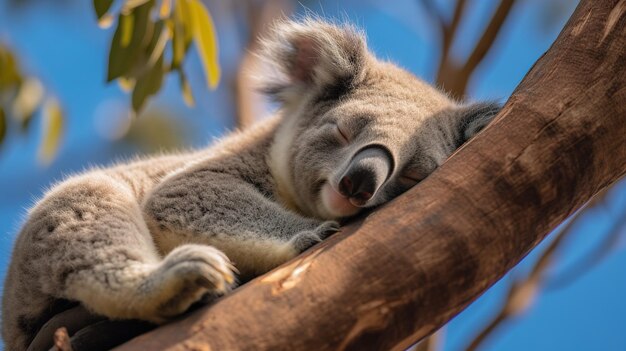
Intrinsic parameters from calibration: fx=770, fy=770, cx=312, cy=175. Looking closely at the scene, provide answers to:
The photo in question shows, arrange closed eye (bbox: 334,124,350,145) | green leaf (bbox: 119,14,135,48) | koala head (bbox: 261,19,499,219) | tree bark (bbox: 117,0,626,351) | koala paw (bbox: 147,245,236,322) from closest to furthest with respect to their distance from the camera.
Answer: tree bark (bbox: 117,0,626,351), koala paw (bbox: 147,245,236,322), koala head (bbox: 261,19,499,219), closed eye (bbox: 334,124,350,145), green leaf (bbox: 119,14,135,48)

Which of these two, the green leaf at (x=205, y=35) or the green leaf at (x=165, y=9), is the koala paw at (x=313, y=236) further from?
the green leaf at (x=165, y=9)

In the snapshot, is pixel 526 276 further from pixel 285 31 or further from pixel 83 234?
pixel 83 234

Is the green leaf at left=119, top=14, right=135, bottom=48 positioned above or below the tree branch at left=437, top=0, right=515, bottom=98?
above

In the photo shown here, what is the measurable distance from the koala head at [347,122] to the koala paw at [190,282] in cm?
56

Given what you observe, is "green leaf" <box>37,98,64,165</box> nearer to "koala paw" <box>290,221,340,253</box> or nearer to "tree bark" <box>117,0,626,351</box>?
"koala paw" <box>290,221,340,253</box>

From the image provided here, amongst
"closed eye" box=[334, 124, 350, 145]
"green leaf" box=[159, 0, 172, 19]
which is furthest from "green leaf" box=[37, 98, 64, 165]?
"closed eye" box=[334, 124, 350, 145]

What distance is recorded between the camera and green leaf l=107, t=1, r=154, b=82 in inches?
137

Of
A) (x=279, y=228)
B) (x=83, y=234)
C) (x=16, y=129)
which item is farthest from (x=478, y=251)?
(x=16, y=129)

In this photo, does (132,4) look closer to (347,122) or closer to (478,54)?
(347,122)

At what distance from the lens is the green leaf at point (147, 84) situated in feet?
12.2

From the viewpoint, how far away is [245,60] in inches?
282

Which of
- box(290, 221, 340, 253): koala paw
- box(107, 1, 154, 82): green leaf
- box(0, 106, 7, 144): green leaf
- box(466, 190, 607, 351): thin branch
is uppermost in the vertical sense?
box(0, 106, 7, 144): green leaf

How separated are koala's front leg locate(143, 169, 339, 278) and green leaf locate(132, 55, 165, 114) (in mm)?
671

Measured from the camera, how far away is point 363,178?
102 inches
